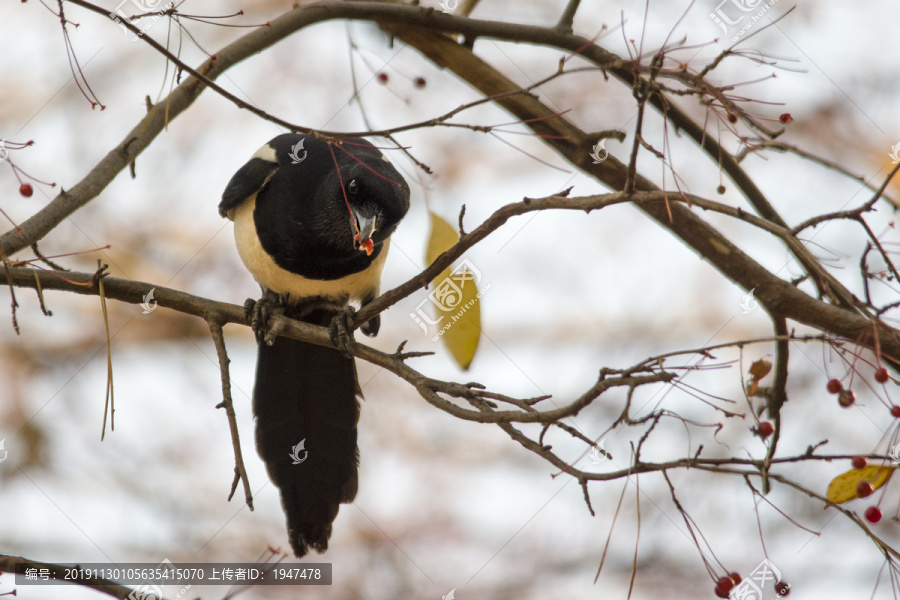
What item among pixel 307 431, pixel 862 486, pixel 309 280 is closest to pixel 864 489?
pixel 862 486

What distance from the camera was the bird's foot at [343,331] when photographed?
2693 millimetres

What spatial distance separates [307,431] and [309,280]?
655 mm

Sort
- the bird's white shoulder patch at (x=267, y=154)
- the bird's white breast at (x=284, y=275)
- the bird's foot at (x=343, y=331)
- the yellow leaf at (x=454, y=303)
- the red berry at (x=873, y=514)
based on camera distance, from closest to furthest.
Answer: the red berry at (x=873, y=514) < the bird's foot at (x=343, y=331) < the yellow leaf at (x=454, y=303) < the bird's white breast at (x=284, y=275) < the bird's white shoulder patch at (x=267, y=154)

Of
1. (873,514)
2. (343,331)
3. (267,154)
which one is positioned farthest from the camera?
(267,154)

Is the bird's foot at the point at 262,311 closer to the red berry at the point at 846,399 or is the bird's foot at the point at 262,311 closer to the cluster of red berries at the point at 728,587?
the cluster of red berries at the point at 728,587

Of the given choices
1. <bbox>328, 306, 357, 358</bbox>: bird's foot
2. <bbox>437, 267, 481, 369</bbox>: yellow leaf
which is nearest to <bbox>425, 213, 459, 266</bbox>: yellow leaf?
<bbox>437, 267, 481, 369</bbox>: yellow leaf

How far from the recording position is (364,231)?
3.12 meters

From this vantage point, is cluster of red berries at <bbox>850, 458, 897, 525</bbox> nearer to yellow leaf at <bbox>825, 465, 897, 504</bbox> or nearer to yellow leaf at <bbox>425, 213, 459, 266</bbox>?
yellow leaf at <bbox>825, 465, 897, 504</bbox>

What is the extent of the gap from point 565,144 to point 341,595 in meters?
4.60

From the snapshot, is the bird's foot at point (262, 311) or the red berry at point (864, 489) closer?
the red berry at point (864, 489)

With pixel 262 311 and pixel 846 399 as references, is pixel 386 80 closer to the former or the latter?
pixel 262 311

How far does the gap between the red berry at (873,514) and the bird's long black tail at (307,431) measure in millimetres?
1963

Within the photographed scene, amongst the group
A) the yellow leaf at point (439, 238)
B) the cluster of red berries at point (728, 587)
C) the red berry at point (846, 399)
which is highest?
the yellow leaf at point (439, 238)

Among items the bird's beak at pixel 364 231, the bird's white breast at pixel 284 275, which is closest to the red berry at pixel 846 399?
the bird's beak at pixel 364 231
